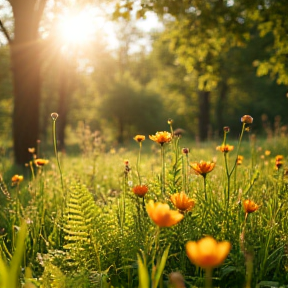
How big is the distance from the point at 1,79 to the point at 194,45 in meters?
15.1

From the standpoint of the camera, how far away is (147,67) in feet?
137

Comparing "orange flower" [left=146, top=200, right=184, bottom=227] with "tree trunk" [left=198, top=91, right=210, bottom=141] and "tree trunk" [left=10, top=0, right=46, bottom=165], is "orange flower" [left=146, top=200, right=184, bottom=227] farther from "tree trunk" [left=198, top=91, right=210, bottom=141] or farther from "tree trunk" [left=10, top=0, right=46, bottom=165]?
"tree trunk" [left=198, top=91, right=210, bottom=141]

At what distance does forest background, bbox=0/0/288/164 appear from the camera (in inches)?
235

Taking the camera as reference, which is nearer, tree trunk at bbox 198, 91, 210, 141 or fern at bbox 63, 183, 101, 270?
fern at bbox 63, 183, 101, 270

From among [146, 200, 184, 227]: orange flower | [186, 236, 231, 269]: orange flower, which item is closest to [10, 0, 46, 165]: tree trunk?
[146, 200, 184, 227]: orange flower

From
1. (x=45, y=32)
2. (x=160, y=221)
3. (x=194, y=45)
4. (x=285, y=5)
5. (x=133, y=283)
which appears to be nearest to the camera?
(x=160, y=221)

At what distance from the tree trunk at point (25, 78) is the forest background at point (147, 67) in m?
0.02

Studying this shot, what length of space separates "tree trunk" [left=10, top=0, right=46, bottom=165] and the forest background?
0.06 ft

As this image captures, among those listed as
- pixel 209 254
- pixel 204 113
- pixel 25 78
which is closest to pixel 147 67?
pixel 204 113

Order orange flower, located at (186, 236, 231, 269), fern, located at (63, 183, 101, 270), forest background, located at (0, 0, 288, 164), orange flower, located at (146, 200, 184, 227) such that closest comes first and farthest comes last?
orange flower, located at (186, 236, 231, 269) < orange flower, located at (146, 200, 184, 227) < fern, located at (63, 183, 101, 270) < forest background, located at (0, 0, 288, 164)

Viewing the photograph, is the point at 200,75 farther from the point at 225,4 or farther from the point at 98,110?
the point at 98,110

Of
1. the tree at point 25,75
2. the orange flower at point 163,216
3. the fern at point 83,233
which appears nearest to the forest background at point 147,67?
the tree at point 25,75

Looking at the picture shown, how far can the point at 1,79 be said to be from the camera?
19.0 m

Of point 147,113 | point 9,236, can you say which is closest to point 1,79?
point 147,113
